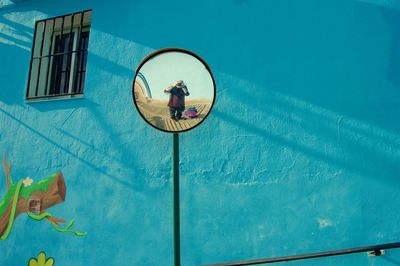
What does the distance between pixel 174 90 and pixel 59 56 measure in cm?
408

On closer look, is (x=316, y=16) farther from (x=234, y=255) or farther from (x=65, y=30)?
(x=65, y=30)

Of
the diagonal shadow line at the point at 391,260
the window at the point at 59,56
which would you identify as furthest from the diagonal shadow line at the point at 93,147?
the diagonal shadow line at the point at 391,260

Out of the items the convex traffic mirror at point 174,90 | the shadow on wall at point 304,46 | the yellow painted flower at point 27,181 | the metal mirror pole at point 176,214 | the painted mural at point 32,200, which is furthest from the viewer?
the yellow painted flower at point 27,181

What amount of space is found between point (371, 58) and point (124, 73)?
9.34 feet

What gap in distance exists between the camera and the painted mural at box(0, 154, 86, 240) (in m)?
4.71

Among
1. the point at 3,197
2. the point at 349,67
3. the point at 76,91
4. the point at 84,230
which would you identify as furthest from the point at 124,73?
the point at 349,67

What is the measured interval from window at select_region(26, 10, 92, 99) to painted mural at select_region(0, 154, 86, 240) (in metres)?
1.20

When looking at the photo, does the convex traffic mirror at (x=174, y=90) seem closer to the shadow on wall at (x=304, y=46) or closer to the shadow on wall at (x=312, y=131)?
the shadow on wall at (x=312, y=131)

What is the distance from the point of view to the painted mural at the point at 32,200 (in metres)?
4.71

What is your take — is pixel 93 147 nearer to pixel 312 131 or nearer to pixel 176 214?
pixel 312 131

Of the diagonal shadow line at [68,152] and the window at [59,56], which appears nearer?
the diagonal shadow line at [68,152]

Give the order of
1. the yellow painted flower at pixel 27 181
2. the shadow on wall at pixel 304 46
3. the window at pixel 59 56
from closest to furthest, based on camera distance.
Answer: the shadow on wall at pixel 304 46
the yellow painted flower at pixel 27 181
the window at pixel 59 56

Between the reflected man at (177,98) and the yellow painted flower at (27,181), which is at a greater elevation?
the yellow painted flower at (27,181)

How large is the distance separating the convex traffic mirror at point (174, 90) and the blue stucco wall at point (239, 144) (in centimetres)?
206
